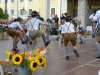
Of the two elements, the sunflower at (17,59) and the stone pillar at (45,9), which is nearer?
the sunflower at (17,59)

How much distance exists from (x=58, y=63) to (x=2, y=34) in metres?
11.6

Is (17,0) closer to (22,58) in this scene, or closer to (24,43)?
(24,43)

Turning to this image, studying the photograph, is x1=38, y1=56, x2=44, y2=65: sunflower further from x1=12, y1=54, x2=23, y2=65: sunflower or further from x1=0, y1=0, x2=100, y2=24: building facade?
x1=0, y1=0, x2=100, y2=24: building facade

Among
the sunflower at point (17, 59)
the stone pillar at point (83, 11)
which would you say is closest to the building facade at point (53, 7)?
the stone pillar at point (83, 11)

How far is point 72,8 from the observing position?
36375 millimetres

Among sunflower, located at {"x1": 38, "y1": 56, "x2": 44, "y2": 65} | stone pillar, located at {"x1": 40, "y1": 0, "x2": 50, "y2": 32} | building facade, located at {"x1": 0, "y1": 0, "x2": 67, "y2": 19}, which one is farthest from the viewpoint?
building facade, located at {"x1": 0, "y1": 0, "x2": 67, "y2": 19}

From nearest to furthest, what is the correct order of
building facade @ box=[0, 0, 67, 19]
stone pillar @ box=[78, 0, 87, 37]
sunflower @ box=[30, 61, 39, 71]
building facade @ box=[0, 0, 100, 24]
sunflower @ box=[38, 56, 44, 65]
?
sunflower @ box=[30, 61, 39, 71]
sunflower @ box=[38, 56, 44, 65]
stone pillar @ box=[78, 0, 87, 37]
building facade @ box=[0, 0, 100, 24]
building facade @ box=[0, 0, 67, 19]

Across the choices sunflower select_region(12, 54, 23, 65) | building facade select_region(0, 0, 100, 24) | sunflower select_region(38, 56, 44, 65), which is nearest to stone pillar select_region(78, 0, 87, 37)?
building facade select_region(0, 0, 100, 24)

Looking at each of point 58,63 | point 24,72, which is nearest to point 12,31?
point 58,63

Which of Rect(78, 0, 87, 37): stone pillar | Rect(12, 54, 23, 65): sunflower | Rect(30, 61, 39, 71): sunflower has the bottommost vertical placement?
Rect(30, 61, 39, 71): sunflower

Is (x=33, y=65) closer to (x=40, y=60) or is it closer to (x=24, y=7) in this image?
(x=40, y=60)

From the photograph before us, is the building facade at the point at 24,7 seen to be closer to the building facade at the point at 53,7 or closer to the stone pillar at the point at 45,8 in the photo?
the building facade at the point at 53,7

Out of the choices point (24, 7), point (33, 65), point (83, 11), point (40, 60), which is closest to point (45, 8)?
point (83, 11)

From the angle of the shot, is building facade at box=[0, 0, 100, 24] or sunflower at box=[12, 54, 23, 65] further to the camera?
building facade at box=[0, 0, 100, 24]
